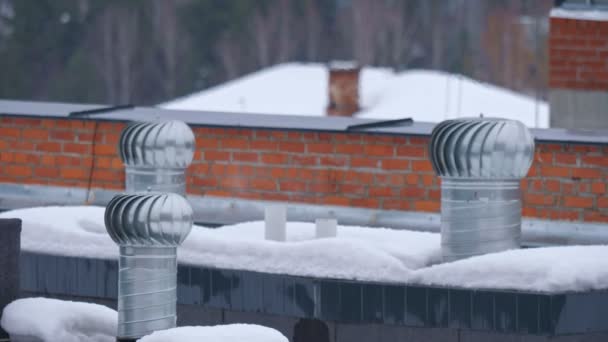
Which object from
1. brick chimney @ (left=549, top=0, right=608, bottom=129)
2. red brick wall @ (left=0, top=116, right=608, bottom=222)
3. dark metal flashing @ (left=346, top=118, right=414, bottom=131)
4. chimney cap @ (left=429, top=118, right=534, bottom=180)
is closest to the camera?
chimney cap @ (left=429, top=118, right=534, bottom=180)

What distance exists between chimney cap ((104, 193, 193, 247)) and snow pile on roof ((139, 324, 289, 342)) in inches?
20.1

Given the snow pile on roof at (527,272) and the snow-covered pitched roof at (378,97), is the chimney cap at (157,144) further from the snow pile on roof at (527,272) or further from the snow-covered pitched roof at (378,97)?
the snow-covered pitched roof at (378,97)

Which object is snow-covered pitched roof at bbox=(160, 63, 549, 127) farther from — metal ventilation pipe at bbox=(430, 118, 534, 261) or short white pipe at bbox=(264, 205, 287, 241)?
metal ventilation pipe at bbox=(430, 118, 534, 261)

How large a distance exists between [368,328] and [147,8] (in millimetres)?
51293

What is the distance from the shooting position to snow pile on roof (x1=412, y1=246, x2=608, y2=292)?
21.3ft

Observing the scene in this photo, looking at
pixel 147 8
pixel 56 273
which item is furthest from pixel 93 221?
pixel 147 8

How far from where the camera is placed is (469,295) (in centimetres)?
659

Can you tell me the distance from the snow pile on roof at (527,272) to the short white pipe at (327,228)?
2.79 feet

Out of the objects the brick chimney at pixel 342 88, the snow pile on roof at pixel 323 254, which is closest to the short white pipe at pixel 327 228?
the snow pile on roof at pixel 323 254

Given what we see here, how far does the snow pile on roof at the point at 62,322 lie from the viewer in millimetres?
6879

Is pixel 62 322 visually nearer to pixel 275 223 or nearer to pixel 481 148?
pixel 275 223

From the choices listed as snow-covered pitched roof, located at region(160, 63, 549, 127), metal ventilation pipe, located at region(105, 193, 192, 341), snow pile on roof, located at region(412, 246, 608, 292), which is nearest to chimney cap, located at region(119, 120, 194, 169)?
metal ventilation pipe, located at region(105, 193, 192, 341)

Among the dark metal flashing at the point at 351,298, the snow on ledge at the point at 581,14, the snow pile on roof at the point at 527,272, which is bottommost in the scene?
the dark metal flashing at the point at 351,298

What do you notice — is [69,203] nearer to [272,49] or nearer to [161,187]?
[161,187]
